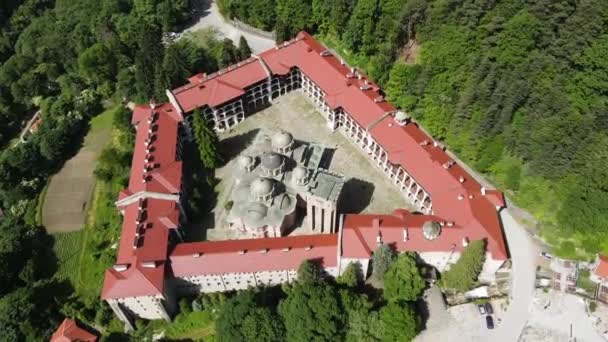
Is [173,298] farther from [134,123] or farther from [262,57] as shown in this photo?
[262,57]

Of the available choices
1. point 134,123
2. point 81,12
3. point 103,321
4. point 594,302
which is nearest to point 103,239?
point 103,321

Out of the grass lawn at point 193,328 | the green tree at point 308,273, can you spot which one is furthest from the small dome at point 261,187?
the grass lawn at point 193,328

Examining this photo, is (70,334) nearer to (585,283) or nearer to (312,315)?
(312,315)

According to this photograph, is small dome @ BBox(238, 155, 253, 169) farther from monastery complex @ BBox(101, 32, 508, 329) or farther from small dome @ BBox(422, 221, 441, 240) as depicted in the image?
small dome @ BBox(422, 221, 441, 240)

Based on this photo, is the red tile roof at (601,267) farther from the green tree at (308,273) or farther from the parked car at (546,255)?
the green tree at (308,273)

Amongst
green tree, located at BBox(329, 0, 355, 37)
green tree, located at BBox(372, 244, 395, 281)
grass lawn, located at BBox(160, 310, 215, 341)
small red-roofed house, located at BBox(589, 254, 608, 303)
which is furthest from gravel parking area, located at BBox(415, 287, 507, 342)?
green tree, located at BBox(329, 0, 355, 37)
